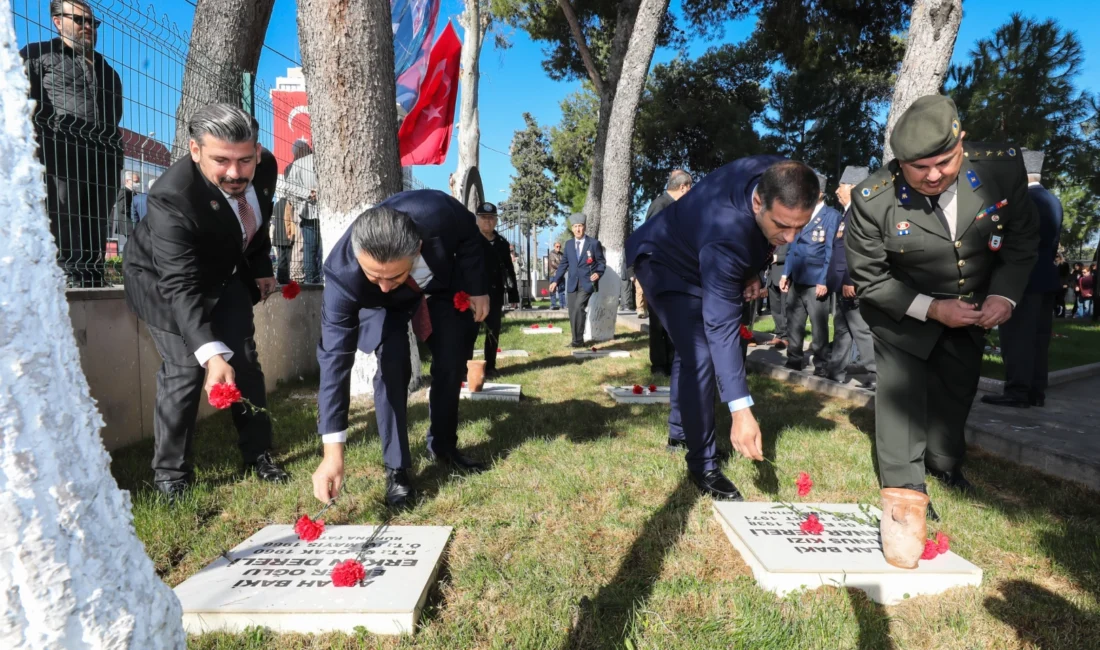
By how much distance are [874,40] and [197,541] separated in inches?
644

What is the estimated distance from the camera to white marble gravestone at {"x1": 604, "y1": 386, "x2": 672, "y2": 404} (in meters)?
5.98

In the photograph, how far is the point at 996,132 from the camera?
67.1 feet

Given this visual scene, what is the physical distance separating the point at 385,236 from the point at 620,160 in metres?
9.80

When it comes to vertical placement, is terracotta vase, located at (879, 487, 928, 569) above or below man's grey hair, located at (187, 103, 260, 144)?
below

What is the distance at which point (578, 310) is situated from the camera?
10.1 meters

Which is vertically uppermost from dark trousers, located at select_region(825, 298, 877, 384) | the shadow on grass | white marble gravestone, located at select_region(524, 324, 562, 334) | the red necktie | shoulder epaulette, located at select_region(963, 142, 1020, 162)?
shoulder epaulette, located at select_region(963, 142, 1020, 162)

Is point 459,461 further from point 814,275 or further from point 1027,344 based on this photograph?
point 1027,344

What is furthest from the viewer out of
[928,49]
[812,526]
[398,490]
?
[928,49]

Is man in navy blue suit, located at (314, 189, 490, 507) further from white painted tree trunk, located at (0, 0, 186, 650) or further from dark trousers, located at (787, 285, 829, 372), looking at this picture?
dark trousers, located at (787, 285, 829, 372)

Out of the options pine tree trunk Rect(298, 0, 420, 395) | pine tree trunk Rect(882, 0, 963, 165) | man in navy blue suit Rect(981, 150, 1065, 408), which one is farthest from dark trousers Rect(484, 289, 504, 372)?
man in navy blue suit Rect(981, 150, 1065, 408)

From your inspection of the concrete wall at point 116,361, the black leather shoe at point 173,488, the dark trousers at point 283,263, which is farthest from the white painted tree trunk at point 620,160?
the black leather shoe at point 173,488

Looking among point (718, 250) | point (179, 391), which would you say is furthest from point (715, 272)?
point (179, 391)

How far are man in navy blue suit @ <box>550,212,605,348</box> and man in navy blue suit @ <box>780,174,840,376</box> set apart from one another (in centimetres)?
339

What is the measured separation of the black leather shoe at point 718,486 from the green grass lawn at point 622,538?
8 centimetres
